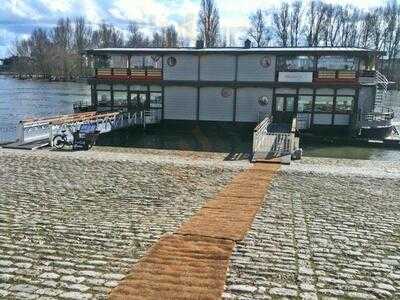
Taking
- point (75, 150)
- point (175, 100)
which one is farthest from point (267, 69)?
point (75, 150)

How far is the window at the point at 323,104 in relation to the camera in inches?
1181

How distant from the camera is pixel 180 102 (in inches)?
1287

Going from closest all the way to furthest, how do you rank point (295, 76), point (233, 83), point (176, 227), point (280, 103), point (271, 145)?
point (176, 227), point (271, 145), point (295, 76), point (280, 103), point (233, 83)

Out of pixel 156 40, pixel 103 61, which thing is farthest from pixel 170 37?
pixel 103 61

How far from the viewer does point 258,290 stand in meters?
6.35

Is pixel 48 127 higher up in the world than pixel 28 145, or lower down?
higher up

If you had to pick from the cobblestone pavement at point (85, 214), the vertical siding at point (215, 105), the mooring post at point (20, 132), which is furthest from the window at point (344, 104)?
the mooring post at point (20, 132)

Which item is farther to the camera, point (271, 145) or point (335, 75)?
point (335, 75)

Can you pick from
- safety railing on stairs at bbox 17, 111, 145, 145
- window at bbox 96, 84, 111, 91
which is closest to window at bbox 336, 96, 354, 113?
safety railing on stairs at bbox 17, 111, 145, 145

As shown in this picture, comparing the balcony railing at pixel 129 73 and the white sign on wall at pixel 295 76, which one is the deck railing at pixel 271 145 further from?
the balcony railing at pixel 129 73

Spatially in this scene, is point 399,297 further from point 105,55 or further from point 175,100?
point 105,55

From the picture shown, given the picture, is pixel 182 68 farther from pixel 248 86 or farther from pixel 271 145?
pixel 271 145

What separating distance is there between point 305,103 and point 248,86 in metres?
3.90

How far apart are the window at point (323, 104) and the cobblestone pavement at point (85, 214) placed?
47.9ft
